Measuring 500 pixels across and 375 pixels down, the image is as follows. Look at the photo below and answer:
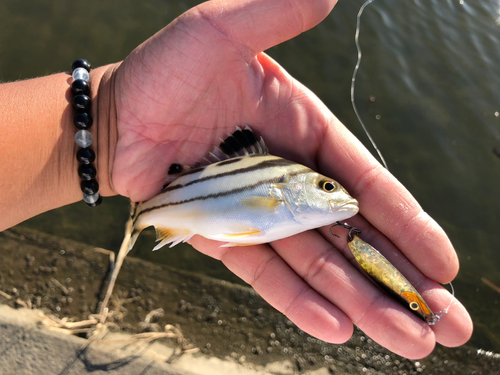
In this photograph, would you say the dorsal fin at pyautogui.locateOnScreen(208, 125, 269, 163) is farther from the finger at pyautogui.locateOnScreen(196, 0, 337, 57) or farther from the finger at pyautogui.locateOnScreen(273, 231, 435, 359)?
the finger at pyautogui.locateOnScreen(273, 231, 435, 359)

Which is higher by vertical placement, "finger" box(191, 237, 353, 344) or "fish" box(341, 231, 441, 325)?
"fish" box(341, 231, 441, 325)

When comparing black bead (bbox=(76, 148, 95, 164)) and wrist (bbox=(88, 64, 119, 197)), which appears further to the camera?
wrist (bbox=(88, 64, 119, 197))

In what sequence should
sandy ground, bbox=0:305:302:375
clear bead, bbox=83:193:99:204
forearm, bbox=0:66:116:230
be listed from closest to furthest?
forearm, bbox=0:66:116:230 < clear bead, bbox=83:193:99:204 < sandy ground, bbox=0:305:302:375

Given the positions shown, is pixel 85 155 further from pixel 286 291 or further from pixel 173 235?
pixel 286 291

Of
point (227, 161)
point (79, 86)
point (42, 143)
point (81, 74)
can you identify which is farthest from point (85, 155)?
point (227, 161)

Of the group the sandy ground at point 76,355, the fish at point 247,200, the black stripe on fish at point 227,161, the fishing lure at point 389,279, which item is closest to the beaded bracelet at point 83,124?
the fish at point 247,200

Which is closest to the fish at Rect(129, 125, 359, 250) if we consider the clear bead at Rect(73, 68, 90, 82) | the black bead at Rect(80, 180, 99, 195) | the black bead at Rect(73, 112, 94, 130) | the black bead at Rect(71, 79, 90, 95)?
the black bead at Rect(80, 180, 99, 195)

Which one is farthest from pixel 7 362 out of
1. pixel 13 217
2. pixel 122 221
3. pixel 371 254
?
pixel 371 254
